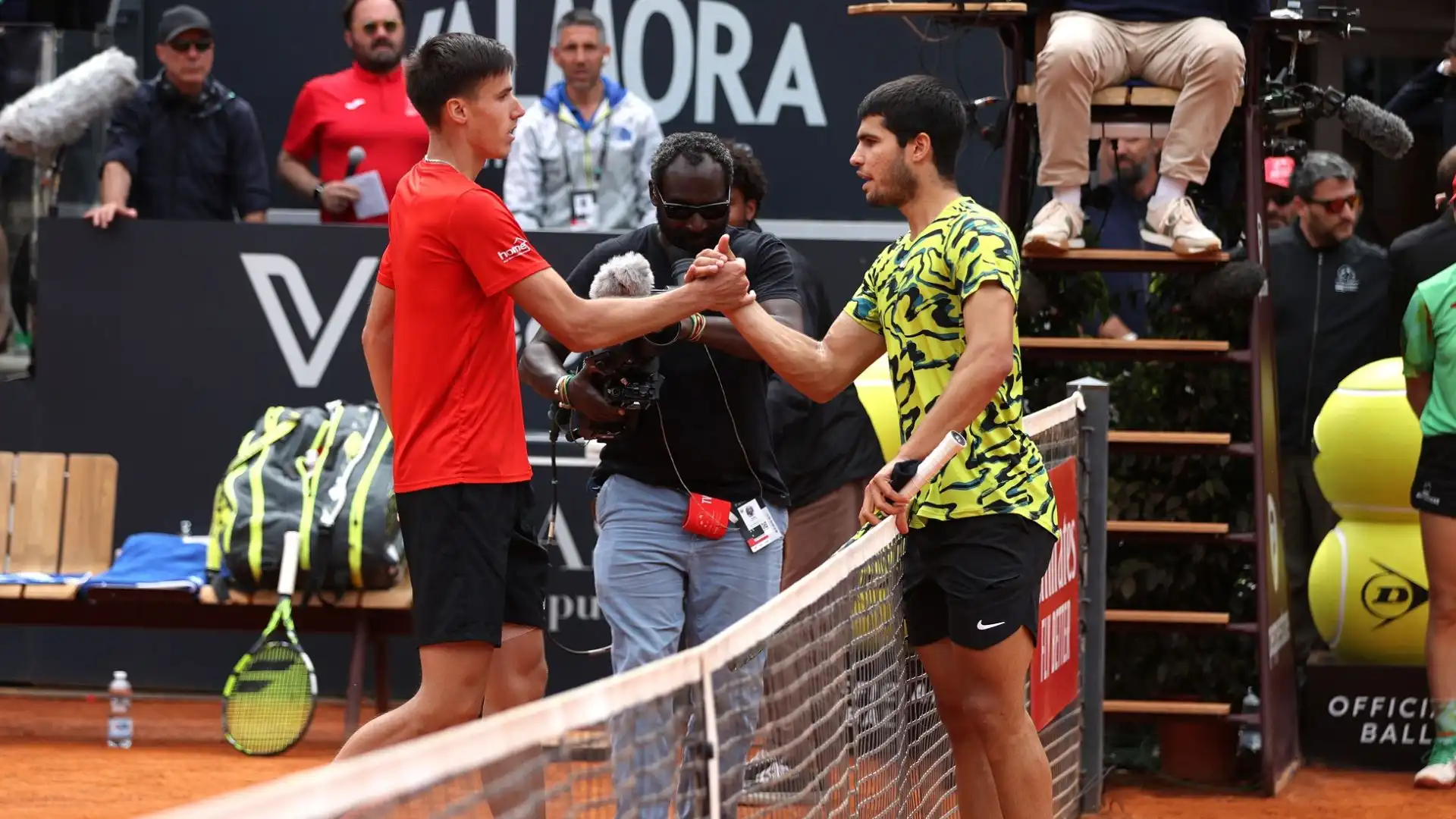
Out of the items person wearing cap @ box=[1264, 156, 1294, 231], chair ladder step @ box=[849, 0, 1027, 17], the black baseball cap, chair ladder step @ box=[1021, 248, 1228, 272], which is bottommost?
chair ladder step @ box=[1021, 248, 1228, 272]

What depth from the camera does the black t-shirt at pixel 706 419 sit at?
17.3ft

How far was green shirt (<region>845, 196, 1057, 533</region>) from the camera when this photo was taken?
15.2ft

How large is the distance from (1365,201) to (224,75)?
6.59 meters

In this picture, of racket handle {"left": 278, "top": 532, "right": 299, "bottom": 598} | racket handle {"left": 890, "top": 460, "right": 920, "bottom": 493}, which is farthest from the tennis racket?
racket handle {"left": 890, "top": 460, "right": 920, "bottom": 493}

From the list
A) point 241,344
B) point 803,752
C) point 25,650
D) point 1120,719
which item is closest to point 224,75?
point 241,344

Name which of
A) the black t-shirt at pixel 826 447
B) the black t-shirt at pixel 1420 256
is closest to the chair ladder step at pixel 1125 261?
the black t-shirt at pixel 826 447

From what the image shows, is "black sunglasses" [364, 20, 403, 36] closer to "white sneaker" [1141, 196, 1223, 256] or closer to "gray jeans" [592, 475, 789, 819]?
"white sneaker" [1141, 196, 1223, 256]

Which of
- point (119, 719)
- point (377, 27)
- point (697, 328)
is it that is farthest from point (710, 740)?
point (377, 27)

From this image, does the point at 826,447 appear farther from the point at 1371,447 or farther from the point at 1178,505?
the point at 1371,447

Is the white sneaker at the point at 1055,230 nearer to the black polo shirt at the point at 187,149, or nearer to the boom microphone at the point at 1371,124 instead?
the boom microphone at the point at 1371,124

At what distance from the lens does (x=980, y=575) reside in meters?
4.59

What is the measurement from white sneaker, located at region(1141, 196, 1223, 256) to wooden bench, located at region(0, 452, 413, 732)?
130 inches

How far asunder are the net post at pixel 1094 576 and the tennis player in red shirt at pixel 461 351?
2.59 metres

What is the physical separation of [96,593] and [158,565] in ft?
0.91
